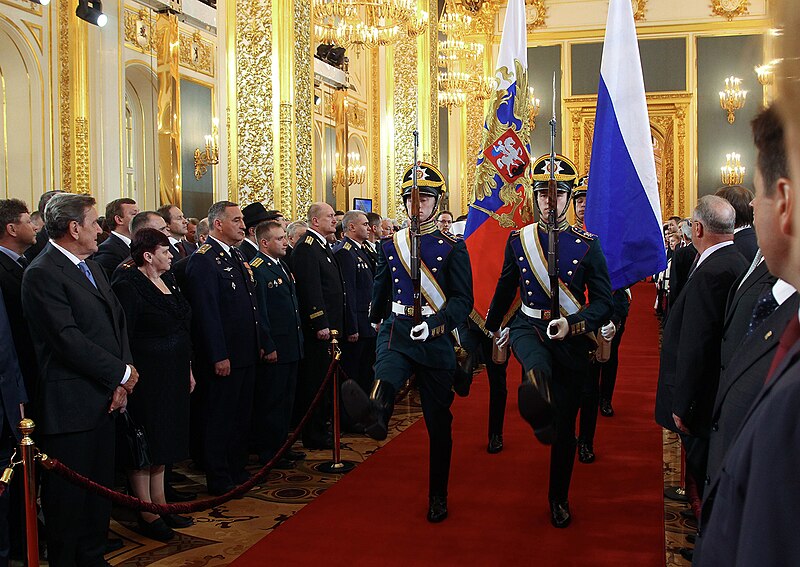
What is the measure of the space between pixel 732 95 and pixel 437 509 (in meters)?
18.5

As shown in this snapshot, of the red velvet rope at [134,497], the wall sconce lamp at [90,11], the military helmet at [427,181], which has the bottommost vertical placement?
the red velvet rope at [134,497]

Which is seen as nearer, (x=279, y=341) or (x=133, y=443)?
(x=133, y=443)

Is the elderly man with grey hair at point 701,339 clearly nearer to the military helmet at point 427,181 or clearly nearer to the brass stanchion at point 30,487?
the military helmet at point 427,181

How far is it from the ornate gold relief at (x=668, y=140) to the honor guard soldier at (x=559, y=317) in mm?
17056

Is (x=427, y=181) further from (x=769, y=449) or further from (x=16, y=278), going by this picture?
(x=769, y=449)

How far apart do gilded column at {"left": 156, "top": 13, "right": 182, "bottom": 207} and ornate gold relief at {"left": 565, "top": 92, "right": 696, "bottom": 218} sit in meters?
11.0

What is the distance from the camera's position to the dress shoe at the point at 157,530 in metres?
4.26

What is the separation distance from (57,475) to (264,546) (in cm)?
109

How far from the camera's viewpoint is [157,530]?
14.0 ft

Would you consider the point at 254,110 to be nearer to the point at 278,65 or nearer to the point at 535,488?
the point at 278,65

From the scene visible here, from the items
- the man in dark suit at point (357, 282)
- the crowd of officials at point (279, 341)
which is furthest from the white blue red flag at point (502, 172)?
the man in dark suit at point (357, 282)

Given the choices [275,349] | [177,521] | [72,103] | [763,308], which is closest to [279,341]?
[275,349]

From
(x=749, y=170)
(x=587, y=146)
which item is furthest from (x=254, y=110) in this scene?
(x=749, y=170)

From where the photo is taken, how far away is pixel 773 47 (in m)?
0.63
